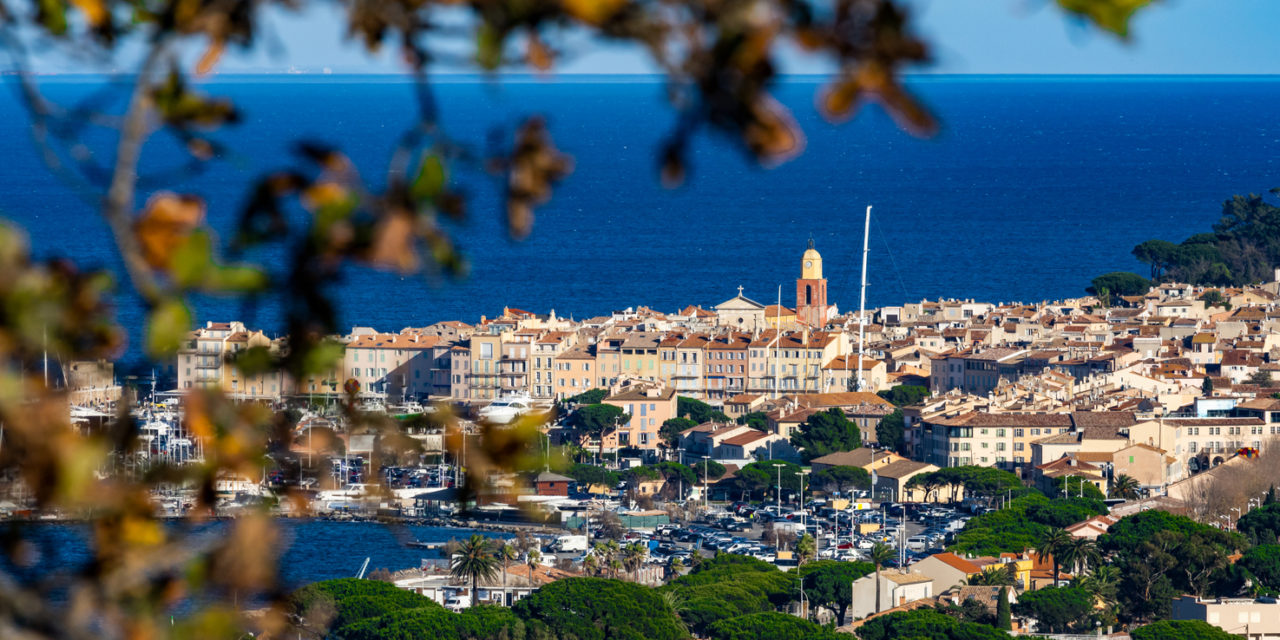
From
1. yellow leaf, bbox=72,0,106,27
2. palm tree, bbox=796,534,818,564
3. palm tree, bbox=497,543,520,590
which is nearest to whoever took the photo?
yellow leaf, bbox=72,0,106,27

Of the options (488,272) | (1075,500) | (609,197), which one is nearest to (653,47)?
(1075,500)

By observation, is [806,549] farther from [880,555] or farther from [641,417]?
[641,417]

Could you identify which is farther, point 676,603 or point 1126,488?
point 1126,488

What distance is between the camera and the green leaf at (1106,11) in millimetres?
1331

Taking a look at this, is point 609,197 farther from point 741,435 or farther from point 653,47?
point 653,47

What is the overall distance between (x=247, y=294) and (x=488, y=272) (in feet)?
261

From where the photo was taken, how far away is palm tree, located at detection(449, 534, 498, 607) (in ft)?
100

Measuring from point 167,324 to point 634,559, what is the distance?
3083 centimetres

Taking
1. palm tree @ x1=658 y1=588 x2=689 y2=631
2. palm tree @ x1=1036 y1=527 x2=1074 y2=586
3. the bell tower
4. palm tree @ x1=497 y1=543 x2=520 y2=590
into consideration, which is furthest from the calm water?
the bell tower

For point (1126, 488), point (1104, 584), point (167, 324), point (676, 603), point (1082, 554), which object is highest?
point (167, 324)

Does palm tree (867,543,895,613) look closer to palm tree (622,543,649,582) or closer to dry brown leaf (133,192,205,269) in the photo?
palm tree (622,543,649,582)

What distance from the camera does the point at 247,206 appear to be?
144 centimetres

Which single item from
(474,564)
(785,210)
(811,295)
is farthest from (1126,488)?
(785,210)

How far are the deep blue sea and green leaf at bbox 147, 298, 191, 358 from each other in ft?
117
